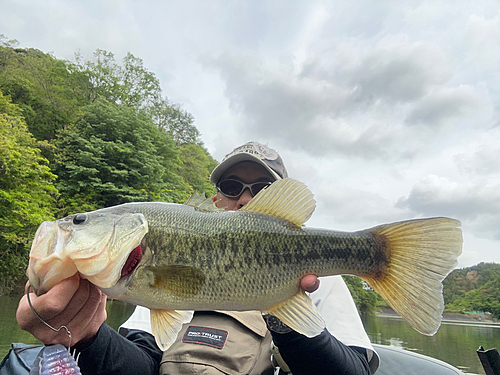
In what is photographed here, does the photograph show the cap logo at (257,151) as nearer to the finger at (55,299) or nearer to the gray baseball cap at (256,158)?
the gray baseball cap at (256,158)

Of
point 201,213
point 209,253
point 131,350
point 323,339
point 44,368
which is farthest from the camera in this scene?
point 131,350

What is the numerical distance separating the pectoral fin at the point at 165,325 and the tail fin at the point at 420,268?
0.97m

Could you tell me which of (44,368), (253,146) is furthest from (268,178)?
(44,368)

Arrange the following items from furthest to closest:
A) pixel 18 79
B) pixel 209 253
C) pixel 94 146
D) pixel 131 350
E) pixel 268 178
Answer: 1. pixel 18 79
2. pixel 94 146
3. pixel 268 178
4. pixel 131 350
5. pixel 209 253

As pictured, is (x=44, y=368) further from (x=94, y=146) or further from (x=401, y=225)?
(x=94, y=146)

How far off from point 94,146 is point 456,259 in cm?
2048

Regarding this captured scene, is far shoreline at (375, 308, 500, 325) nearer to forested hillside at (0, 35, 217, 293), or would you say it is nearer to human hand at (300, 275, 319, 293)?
forested hillside at (0, 35, 217, 293)

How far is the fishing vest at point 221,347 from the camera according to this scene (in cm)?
214

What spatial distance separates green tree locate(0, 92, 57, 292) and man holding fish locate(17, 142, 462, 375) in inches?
505

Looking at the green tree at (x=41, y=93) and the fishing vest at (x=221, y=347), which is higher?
the green tree at (x=41, y=93)

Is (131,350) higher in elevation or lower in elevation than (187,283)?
lower

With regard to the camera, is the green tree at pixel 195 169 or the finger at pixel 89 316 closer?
the finger at pixel 89 316

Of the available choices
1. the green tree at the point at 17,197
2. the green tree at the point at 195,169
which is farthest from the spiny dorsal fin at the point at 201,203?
the green tree at the point at 195,169

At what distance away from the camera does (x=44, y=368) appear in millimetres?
1276
